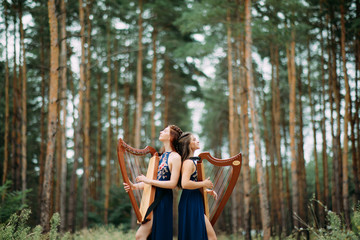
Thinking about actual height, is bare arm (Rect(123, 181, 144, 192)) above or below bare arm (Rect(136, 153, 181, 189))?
below

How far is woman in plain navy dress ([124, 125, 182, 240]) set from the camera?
14.3 ft

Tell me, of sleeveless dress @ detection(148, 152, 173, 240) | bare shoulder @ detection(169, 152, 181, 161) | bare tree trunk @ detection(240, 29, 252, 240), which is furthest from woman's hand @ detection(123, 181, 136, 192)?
bare tree trunk @ detection(240, 29, 252, 240)

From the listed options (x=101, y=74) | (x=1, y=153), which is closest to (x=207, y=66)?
(x=101, y=74)

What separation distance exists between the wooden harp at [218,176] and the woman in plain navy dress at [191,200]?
4.2 inches

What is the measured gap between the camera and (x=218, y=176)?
4.84m

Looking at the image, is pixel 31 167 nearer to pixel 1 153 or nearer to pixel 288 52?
pixel 1 153

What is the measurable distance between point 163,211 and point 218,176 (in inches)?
34.0

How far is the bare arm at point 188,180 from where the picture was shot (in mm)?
4348

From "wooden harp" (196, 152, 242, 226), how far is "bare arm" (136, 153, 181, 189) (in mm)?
292

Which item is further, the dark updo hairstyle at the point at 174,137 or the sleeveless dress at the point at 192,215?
the dark updo hairstyle at the point at 174,137

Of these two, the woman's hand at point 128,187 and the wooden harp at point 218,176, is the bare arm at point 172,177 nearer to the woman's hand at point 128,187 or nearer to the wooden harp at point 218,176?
the woman's hand at point 128,187

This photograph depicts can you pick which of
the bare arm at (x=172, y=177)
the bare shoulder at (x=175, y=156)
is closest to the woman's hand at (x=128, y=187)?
the bare arm at (x=172, y=177)

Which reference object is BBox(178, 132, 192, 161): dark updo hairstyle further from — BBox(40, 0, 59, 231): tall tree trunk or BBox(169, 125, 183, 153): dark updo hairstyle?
BBox(40, 0, 59, 231): tall tree trunk

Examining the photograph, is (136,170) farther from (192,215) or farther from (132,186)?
(192,215)
